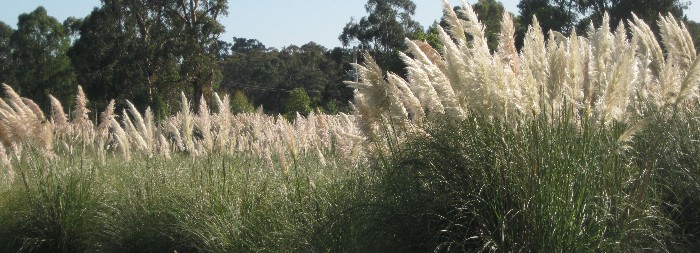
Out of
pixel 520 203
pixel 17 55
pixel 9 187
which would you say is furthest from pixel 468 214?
pixel 17 55

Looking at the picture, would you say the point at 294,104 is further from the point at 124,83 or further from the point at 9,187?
the point at 9,187

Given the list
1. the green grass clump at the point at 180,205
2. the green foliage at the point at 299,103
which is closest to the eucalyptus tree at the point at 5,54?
the green foliage at the point at 299,103

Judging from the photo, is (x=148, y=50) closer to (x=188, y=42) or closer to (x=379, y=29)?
(x=188, y=42)

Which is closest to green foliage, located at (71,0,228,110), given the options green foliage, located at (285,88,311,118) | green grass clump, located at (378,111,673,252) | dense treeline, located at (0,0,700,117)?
dense treeline, located at (0,0,700,117)

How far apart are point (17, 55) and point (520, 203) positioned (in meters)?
48.9

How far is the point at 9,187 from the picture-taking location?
22.6ft

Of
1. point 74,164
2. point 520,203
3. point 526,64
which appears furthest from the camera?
point 74,164

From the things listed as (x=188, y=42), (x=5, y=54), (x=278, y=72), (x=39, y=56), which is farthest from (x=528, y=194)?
(x=5, y=54)

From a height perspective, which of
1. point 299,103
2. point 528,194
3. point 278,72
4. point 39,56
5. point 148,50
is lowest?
point 528,194

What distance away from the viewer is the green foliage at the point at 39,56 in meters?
42.3

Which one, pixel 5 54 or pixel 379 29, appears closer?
pixel 379 29

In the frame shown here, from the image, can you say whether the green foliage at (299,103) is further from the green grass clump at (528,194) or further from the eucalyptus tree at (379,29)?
the green grass clump at (528,194)

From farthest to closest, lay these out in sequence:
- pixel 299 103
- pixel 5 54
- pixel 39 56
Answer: pixel 5 54, pixel 39 56, pixel 299 103

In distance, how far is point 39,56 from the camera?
46594 mm
